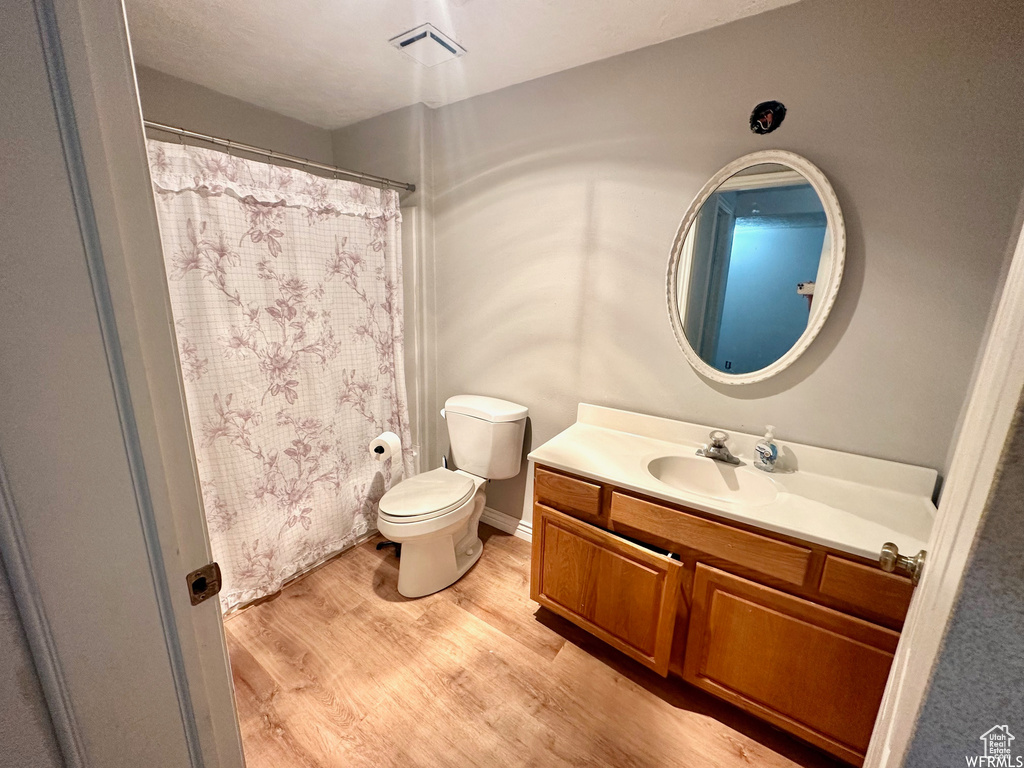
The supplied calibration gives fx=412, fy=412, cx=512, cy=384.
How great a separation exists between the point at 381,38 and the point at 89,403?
172 cm

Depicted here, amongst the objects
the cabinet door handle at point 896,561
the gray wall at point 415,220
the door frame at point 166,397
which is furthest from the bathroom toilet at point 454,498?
the cabinet door handle at point 896,561

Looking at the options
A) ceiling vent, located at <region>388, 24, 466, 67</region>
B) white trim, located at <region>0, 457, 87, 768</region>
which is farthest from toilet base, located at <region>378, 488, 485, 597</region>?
ceiling vent, located at <region>388, 24, 466, 67</region>

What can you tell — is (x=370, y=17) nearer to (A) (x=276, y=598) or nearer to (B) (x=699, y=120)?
(B) (x=699, y=120)

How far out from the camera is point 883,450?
1.38 m

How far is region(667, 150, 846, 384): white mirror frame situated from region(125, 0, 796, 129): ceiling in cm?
47

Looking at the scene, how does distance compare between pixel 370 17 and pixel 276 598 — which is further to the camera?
pixel 276 598

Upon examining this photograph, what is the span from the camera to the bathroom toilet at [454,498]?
1776mm

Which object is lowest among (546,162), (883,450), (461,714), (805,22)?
(461,714)

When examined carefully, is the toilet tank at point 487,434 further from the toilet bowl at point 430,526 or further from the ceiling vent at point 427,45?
the ceiling vent at point 427,45

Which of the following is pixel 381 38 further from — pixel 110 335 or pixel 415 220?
pixel 110 335

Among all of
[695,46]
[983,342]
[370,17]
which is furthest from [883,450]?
[370,17]

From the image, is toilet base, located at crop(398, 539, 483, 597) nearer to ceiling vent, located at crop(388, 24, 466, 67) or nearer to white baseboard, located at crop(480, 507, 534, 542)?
white baseboard, located at crop(480, 507, 534, 542)

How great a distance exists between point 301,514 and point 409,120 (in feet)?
6.77

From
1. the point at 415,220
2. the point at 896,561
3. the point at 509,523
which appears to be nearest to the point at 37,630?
the point at 896,561
